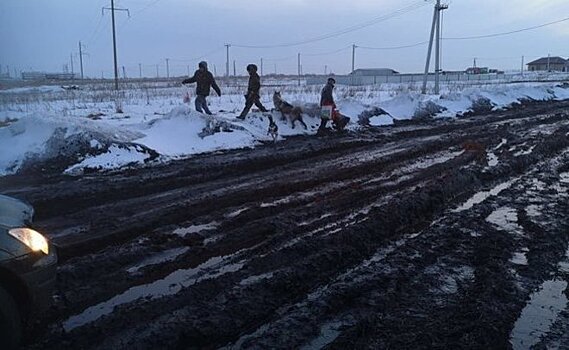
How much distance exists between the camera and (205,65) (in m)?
15.9

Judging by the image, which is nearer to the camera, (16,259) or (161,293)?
(16,259)

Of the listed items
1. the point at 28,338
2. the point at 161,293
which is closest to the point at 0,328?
the point at 28,338

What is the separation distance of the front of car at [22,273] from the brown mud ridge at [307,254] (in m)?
0.31

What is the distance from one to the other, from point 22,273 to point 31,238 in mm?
293

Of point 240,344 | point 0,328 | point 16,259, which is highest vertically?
point 16,259

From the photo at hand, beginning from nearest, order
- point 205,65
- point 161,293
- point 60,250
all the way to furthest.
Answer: point 161,293
point 60,250
point 205,65

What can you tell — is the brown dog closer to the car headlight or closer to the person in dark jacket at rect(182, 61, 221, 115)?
the person in dark jacket at rect(182, 61, 221, 115)

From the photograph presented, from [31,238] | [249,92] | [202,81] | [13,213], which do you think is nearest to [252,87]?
[249,92]

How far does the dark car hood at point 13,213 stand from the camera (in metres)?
3.76

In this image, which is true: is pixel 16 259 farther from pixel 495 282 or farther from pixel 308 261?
pixel 495 282

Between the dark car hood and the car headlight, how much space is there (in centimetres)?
7

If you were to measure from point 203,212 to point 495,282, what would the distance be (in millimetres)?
4176

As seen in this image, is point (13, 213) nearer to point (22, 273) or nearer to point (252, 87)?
point (22, 273)

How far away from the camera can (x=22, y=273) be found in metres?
3.59
